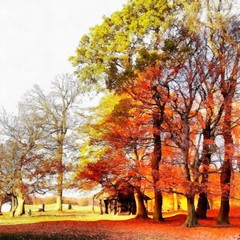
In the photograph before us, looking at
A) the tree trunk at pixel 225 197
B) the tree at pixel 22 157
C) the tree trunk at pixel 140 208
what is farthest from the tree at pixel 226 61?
the tree at pixel 22 157

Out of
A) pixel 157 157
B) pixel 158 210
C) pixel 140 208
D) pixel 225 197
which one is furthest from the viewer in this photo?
pixel 140 208

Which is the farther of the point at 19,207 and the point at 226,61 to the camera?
the point at 19,207

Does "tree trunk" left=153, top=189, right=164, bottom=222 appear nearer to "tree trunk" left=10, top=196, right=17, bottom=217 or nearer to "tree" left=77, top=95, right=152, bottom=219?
"tree" left=77, top=95, right=152, bottom=219

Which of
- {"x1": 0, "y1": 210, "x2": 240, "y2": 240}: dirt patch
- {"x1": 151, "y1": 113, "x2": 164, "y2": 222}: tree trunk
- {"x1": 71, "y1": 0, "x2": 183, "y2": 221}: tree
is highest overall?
{"x1": 71, "y1": 0, "x2": 183, "y2": 221}: tree

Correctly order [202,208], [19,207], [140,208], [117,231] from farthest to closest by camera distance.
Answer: [19,207] → [140,208] → [202,208] → [117,231]

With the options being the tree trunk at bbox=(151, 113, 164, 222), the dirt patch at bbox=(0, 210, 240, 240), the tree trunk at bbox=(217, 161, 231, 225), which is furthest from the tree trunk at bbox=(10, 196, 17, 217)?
the tree trunk at bbox=(217, 161, 231, 225)

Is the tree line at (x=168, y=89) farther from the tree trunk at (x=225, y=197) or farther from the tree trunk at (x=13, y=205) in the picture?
the tree trunk at (x=13, y=205)

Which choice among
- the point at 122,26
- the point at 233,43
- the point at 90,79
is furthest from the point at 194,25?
the point at 90,79

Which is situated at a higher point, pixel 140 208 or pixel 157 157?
pixel 157 157

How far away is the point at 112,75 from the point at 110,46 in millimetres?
2136

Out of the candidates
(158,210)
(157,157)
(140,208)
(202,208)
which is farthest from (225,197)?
(140,208)

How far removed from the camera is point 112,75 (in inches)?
1013

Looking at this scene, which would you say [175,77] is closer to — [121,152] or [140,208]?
[121,152]

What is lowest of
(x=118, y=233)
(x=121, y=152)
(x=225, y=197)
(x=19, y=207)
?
(x=118, y=233)
